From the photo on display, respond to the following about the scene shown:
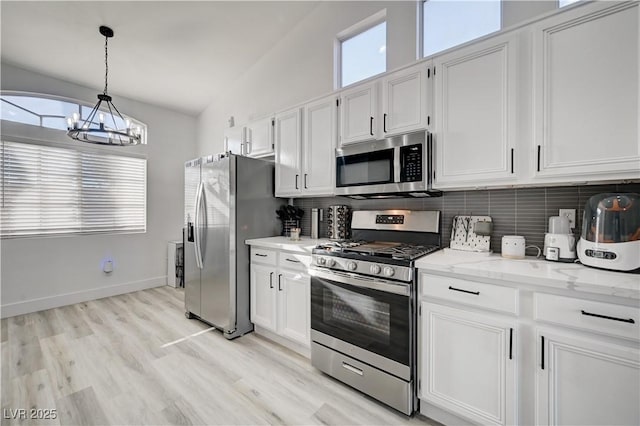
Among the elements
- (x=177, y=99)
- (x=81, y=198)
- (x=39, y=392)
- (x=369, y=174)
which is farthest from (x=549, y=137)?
(x=81, y=198)

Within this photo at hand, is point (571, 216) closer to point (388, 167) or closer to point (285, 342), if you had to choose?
point (388, 167)

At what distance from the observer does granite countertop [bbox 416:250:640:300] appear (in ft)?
3.73

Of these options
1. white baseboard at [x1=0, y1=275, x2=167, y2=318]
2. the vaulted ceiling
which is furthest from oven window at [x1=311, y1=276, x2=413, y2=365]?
white baseboard at [x1=0, y1=275, x2=167, y2=318]

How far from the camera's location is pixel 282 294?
2475 mm

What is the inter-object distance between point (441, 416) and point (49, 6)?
4.50 metres

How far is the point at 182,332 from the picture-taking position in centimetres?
284

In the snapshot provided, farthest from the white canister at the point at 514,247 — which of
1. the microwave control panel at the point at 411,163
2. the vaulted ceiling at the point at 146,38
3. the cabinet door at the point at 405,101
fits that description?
the vaulted ceiling at the point at 146,38

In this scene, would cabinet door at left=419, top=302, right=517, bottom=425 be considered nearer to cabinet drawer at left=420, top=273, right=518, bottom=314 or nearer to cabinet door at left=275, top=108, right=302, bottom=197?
cabinet drawer at left=420, top=273, right=518, bottom=314

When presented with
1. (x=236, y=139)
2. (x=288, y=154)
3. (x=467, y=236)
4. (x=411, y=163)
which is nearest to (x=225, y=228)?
(x=288, y=154)

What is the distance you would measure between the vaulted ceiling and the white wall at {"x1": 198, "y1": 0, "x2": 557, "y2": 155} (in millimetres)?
160

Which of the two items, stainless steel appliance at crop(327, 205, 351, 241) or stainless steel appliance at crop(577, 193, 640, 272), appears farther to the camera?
stainless steel appliance at crop(327, 205, 351, 241)

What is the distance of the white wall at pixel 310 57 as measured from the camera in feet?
7.64

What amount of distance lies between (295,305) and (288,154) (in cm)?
152

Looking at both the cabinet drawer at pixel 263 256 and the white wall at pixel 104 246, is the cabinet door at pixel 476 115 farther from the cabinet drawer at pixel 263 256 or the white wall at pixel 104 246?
the white wall at pixel 104 246
